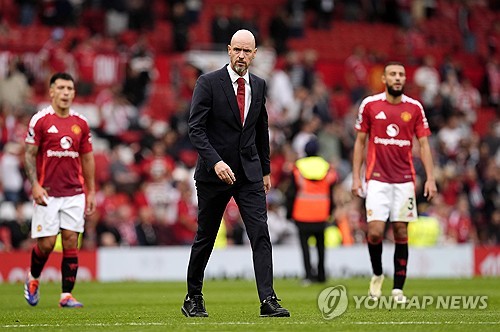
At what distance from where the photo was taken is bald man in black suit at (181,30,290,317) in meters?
10.5

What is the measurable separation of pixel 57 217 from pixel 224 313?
2.63m

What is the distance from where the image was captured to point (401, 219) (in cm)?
1332

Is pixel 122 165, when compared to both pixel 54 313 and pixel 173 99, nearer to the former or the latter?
pixel 173 99

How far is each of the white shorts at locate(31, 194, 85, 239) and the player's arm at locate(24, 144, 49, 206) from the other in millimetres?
183

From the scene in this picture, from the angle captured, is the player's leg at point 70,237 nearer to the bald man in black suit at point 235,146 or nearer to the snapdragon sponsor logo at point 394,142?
the bald man in black suit at point 235,146

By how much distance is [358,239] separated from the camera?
969 inches

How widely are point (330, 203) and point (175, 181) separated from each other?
230 inches

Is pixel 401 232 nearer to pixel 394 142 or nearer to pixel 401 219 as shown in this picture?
pixel 401 219

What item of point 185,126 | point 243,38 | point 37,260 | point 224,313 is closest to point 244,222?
point 224,313

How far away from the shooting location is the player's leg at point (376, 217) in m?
13.3

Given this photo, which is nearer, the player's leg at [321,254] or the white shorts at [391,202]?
Result: the white shorts at [391,202]

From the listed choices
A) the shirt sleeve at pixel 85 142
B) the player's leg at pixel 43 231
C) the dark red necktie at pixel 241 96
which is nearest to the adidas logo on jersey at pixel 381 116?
the dark red necktie at pixel 241 96

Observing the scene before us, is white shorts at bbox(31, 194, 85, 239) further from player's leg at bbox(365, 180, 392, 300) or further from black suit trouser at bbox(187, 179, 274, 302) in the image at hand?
player's leg at bbox(365, 180, 392, 300)

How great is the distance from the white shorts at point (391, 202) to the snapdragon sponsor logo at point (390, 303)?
96 centimetres
